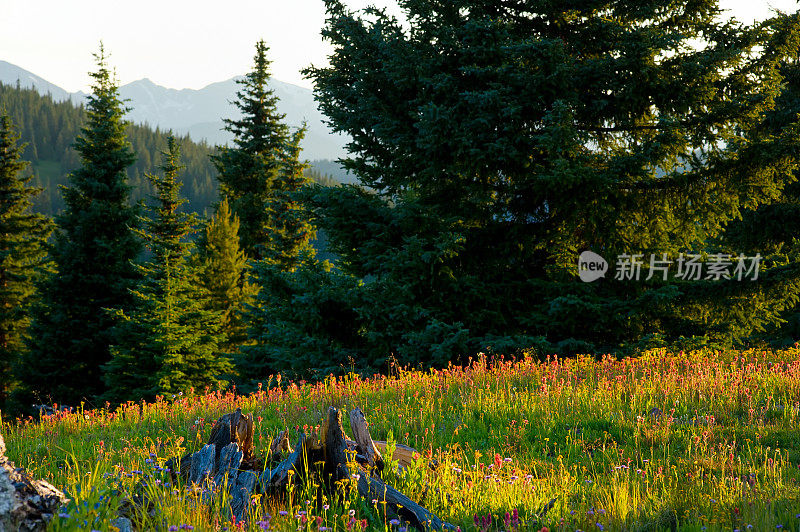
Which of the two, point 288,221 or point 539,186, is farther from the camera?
point 288,221

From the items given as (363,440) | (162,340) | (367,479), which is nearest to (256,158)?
(162,340)

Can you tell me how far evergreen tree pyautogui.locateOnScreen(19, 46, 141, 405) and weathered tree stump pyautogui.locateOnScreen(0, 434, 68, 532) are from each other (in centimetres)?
2230

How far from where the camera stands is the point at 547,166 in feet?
35.8

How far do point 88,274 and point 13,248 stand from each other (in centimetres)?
1002

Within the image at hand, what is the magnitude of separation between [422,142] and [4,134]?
96.2ft

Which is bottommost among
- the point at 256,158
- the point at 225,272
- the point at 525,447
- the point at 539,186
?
the point at 525,447

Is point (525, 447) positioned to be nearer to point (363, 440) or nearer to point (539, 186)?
point (363, 440)

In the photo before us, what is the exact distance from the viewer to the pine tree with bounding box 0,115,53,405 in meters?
29.6

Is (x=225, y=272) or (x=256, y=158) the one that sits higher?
(x=256, y=158)

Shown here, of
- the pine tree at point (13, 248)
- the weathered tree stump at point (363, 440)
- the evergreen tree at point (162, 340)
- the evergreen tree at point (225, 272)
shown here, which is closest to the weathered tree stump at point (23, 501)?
the weathered tree stump at point (363, 440)

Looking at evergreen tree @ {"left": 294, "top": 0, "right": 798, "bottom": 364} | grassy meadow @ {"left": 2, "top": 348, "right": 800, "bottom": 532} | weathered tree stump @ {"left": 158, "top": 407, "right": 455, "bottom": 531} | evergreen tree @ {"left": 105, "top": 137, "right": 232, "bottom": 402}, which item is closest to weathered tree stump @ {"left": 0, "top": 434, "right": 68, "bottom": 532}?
grassy meadow @ {"left": 2, "top": 348, "right": 800, "bottom": 532}

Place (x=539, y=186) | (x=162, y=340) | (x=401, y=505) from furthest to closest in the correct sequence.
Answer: (x=162, y=340) → (x=539, y=186) → (x=401, y=505)

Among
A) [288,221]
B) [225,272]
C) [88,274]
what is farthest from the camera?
[225,272]

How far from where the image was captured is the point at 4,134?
96.8 feet
